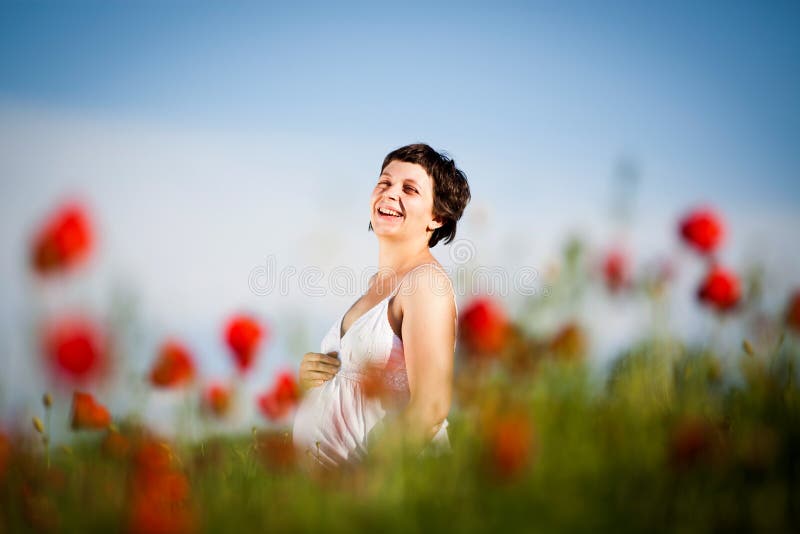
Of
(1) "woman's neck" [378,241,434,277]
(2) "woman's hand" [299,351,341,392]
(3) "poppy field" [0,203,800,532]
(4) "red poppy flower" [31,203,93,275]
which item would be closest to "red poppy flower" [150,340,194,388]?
(3) "poppy field" [0,203,800,532]

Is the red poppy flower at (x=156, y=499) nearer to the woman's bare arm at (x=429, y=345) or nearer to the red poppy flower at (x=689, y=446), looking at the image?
the woman's bare arm at (x=429, y=345)

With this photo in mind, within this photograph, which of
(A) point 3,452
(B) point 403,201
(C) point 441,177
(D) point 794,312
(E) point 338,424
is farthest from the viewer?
(C) point 441,177

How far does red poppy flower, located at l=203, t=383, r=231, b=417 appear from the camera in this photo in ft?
9.47

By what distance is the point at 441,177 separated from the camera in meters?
4.52

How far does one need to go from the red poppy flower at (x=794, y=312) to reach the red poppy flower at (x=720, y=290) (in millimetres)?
332

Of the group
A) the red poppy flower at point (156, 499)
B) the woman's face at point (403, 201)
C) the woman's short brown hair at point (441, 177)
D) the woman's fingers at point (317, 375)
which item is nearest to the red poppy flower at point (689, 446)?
the red poppy flower at point (156, 499)

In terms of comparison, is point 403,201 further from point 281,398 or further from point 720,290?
point 720,290

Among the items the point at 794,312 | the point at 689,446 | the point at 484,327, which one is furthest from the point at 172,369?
the point at 794,312

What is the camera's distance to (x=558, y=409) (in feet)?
8.41

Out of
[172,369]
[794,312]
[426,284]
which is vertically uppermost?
[426,284]

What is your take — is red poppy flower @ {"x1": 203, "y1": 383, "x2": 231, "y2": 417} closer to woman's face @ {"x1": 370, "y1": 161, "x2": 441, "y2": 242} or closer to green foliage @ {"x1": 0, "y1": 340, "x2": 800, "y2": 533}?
green foliage @ {"x1": 0, "y1": 340, "x2": 800, "y2": 533}

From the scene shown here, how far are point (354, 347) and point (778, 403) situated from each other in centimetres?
222

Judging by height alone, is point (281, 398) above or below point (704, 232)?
below

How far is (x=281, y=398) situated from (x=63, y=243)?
1372 millimetres
